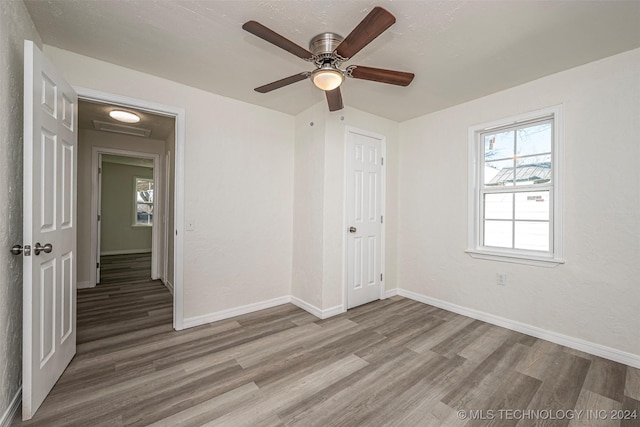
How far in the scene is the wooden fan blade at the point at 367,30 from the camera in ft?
4.44

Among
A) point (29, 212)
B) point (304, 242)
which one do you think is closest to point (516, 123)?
point (304, 242)

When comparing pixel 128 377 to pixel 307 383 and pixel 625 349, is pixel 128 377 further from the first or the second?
pixel 625 349

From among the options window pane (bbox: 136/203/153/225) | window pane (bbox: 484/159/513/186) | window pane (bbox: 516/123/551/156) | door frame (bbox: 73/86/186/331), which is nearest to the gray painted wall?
window pane (bbox: 136/203/153/225)

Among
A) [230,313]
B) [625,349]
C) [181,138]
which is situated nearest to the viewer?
[625,349]

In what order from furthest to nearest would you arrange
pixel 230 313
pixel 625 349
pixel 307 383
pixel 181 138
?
1. pixel 230 313
2. pixel 181 138
3. pixel 625 349
4. pixel 307 383

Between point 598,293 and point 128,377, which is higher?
point 598,293

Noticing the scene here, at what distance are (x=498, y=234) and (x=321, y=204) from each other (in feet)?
6.45

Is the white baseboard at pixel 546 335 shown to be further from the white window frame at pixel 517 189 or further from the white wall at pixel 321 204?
the white wall at pixel 321 204

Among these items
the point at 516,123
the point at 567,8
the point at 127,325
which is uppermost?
the point at 567,8

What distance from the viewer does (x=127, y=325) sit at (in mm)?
2803

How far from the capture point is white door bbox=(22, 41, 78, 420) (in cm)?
147

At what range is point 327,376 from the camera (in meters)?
1.96

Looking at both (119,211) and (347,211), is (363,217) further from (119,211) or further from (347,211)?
(119,211)

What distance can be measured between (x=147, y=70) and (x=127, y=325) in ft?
8.25
